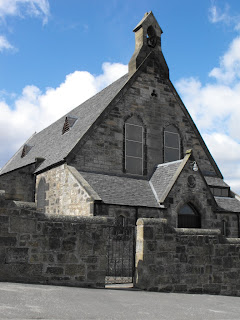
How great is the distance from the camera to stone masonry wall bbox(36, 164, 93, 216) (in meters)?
17.0

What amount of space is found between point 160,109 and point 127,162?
13.4 ft

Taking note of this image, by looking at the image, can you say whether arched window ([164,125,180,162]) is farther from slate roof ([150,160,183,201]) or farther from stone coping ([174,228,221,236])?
stone coping ([174,228,221,236])

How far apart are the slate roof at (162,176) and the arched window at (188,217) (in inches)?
51.0

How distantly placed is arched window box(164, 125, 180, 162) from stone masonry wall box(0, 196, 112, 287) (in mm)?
12196

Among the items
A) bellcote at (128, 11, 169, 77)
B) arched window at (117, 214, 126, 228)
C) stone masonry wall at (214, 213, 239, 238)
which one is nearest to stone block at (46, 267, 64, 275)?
arched window at (117, 214, 126, 228)

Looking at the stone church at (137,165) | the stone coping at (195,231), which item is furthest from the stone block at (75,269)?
the stone church at (137,165)

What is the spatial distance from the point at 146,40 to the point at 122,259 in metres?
15.7

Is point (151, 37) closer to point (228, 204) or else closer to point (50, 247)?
point (228, 204)


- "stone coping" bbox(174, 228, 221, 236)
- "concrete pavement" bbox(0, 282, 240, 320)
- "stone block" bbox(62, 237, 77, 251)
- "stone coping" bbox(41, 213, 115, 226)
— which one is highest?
"stone coping" bbox(41, 213, 115, 226)

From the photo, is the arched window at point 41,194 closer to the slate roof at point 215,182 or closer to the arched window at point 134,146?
the arched window at point 134,146

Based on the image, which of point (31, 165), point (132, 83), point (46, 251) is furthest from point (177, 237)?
point (31, 165)

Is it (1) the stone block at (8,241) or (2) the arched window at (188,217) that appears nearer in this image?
(1) the stone block at (8,241)

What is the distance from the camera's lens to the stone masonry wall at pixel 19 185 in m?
22.7

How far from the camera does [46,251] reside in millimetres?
9828
